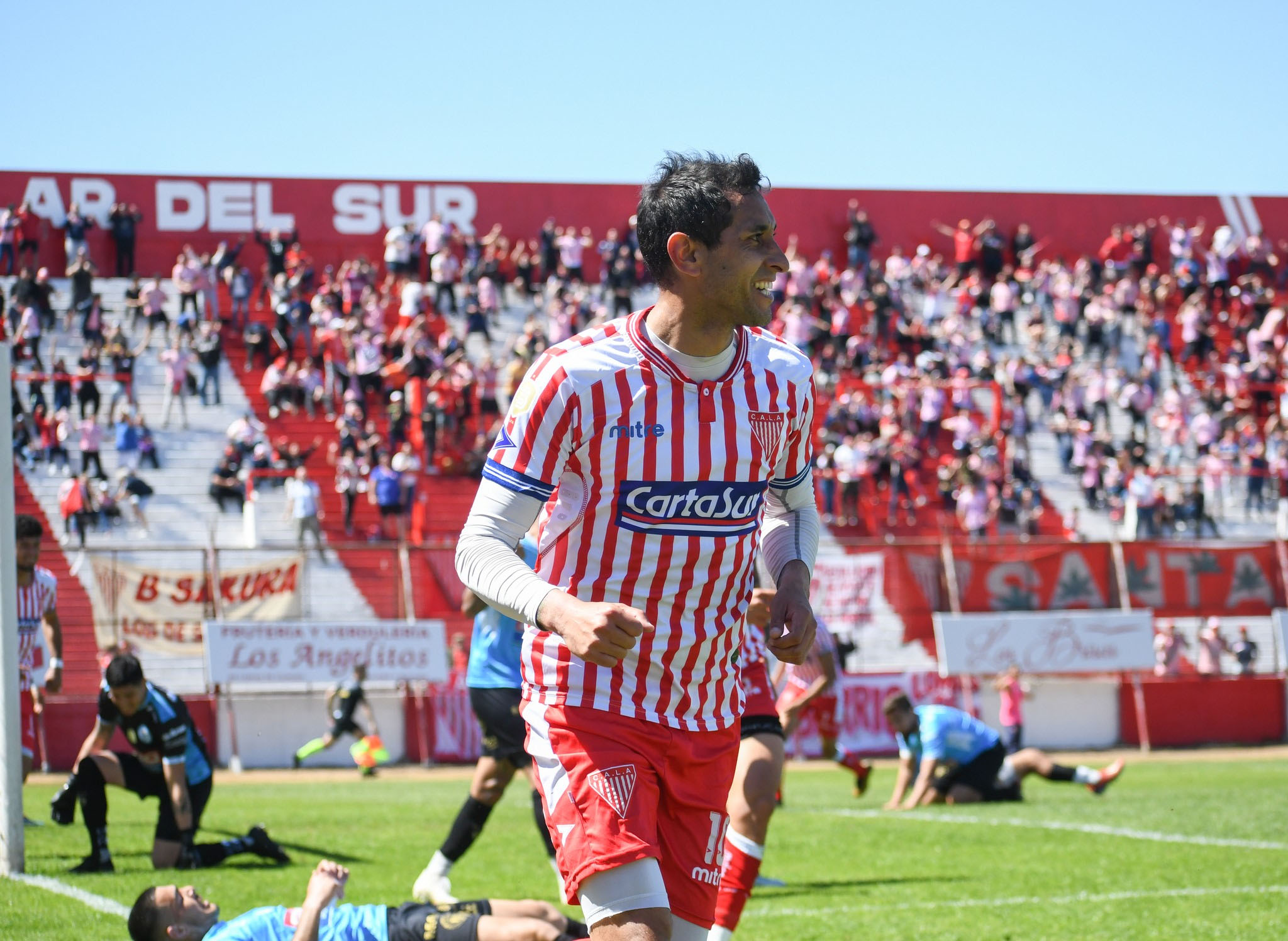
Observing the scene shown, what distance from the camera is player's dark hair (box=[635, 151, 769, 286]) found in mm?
3848

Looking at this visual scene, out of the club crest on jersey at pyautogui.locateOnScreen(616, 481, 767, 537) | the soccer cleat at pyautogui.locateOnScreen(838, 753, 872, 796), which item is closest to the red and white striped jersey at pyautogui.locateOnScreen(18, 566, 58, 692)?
the soccer cleat at pyautogui.locateOnScreen(838, 753, 872, 796)

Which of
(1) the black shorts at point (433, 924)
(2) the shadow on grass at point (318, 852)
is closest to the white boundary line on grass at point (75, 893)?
(2) the shadow on grass at point (318, 852)

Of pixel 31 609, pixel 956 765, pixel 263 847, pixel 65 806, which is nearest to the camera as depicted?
pixel 263 847

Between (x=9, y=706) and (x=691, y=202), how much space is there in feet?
22.4

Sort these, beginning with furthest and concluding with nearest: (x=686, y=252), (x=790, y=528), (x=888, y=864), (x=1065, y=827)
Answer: (x=1065, y=827)
(x=888, y=864)
(x=790, y=528)
(x=686, y=252)

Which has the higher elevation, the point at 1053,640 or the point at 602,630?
the point at 602,630

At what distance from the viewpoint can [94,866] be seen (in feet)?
31.0

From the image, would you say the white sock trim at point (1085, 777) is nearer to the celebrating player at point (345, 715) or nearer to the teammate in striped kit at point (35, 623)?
the teammate in striped kit at point (35, 623)

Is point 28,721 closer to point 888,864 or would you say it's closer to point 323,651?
point 888,864

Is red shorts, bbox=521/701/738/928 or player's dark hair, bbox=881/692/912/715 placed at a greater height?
red shorts, bbox=521/701/738/928

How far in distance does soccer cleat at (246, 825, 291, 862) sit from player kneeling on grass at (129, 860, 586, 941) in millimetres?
3775

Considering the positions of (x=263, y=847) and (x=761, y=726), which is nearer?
(x=761, y=726)

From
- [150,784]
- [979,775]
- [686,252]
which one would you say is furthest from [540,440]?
[979,775]

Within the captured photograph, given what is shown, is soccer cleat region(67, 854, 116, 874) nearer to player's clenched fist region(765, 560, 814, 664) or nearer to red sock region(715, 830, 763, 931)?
red sock region(715, 830, 763, 931)
